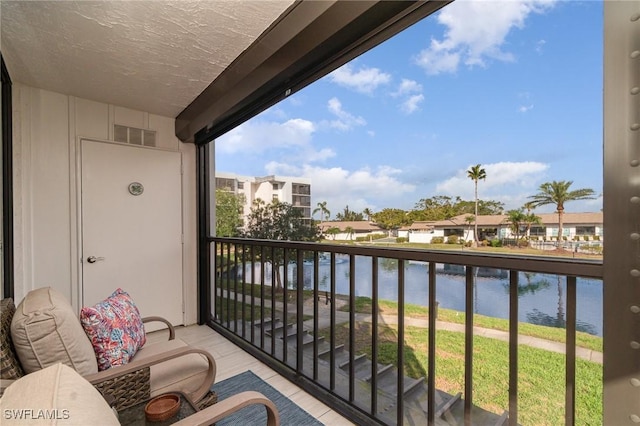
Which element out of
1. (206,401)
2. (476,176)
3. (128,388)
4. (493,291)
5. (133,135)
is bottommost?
(206,401)

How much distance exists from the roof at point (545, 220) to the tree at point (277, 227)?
3.59 feet

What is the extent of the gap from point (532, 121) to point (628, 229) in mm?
503

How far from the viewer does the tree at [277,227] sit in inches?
96.4

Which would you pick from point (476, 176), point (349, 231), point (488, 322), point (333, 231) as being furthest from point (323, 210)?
point (488, 322)

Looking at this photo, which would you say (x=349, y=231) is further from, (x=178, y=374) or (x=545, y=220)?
(x=178, y=374)

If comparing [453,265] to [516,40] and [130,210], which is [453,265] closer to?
[516,40]

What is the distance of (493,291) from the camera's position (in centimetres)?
131

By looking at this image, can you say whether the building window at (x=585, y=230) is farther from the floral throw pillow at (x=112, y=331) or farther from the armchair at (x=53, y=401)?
the floral throw pillow at (x=112, y=331)

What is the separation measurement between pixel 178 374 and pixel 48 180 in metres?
2.39

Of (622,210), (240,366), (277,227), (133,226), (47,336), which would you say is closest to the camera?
(622,210)

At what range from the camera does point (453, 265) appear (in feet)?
4.59

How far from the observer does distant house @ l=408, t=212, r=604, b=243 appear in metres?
0.97

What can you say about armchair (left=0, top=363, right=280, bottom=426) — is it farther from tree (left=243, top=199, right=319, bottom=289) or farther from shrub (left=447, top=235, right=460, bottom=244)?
tree (left=243, top=199, right=319, bottom=289)

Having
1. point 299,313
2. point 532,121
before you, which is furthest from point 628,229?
point 299,313
